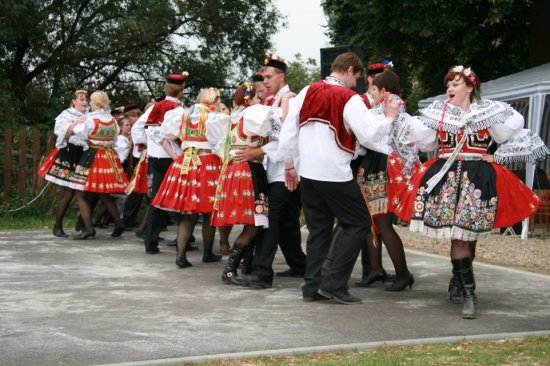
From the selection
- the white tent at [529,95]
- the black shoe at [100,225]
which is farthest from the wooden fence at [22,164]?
the white tent at [529,95]

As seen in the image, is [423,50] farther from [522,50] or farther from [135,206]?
[135,206]

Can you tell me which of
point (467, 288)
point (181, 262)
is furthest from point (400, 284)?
point (181, 262)

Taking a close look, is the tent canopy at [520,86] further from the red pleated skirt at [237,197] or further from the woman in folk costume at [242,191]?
the red pleated skirt at [237,197]

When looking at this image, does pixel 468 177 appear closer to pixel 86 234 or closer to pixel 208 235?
pixel 208 235

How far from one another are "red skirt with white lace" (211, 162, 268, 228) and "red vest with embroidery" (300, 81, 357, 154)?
129 centimetres

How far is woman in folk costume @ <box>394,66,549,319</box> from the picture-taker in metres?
6.77

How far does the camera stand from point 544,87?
1350 cm

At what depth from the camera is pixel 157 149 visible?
420 inches

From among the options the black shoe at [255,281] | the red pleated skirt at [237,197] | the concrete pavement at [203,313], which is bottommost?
the concrete pavement at [203,313]

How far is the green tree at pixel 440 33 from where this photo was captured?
62.4 feet

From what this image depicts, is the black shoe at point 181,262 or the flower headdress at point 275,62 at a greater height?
the flower headdress at point 275,62

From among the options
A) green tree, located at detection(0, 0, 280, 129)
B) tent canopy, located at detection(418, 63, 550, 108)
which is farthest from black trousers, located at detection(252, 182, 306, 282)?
green tree, located at detection(0, 0, 280, 129)

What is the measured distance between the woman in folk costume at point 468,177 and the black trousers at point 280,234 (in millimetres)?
1500

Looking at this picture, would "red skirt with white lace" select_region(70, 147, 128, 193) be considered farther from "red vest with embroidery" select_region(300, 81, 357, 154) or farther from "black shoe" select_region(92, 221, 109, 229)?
"red vest with embroidery" select_region(300, 81, 357, 154)
